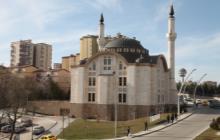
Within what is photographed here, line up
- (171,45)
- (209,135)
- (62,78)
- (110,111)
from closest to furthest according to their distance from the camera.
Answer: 1. (209,135)
2. (110,111)
3. (171,45)
4. (62,78)

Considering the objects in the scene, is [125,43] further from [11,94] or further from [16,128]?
[16,128]

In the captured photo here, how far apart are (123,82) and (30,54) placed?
89547 millimetres

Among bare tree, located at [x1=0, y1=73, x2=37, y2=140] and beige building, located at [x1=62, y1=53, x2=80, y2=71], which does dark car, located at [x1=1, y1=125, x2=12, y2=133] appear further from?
beige building, located at [x1=62, y1=53, x2=80, y2=71]

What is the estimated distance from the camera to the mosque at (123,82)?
72812 mm

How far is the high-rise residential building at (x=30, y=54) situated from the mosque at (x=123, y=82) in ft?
255

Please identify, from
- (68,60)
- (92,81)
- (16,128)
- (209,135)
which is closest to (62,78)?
(92,81)

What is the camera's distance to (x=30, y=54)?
515 ft

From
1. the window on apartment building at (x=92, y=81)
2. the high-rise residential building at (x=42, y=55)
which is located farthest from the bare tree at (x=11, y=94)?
the high-rise residential building at (x=42, y=55)

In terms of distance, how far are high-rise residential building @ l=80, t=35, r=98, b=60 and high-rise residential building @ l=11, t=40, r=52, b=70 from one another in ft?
49.6

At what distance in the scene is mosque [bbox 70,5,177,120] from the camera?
72.8m

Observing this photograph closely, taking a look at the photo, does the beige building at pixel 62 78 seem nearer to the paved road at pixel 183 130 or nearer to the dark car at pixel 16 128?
the dark car at pixel 16 128

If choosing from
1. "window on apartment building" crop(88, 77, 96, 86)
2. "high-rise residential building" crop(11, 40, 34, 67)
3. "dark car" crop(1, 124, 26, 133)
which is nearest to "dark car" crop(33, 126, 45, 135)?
"dark car" crop(1, 124, 26, 133)

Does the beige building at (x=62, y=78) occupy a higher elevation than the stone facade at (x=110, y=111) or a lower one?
higher

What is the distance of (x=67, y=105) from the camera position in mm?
82312
